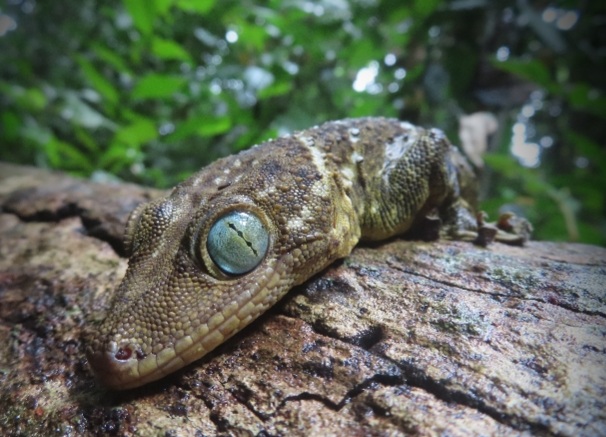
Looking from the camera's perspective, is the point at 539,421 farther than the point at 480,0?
No

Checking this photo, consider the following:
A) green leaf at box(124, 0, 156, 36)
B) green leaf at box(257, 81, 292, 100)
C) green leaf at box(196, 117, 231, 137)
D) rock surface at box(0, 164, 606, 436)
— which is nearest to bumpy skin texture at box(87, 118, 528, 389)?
rock surface at box(0, 164, 606, 436)

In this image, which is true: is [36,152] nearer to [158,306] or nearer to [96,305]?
[96,305]

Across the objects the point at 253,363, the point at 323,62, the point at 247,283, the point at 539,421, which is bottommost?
the point at 253,363

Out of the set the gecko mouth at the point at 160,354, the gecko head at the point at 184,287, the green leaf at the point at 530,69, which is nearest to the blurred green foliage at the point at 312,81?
the green leaf at the point at 530,69

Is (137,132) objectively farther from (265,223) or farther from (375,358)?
(375,358)

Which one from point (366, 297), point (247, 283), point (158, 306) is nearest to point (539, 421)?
point (366, 297)

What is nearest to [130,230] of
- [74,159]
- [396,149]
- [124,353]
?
[124,353]
